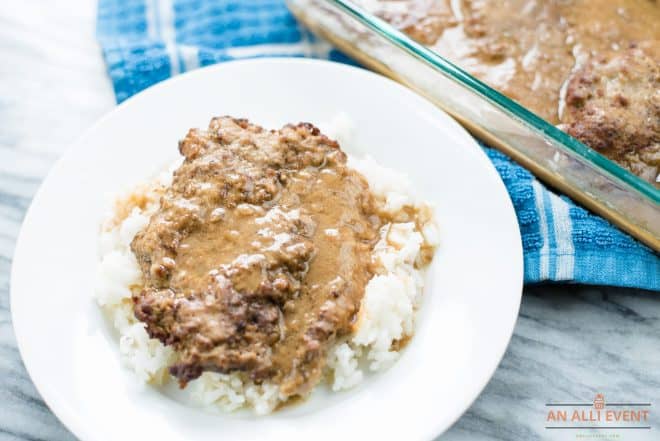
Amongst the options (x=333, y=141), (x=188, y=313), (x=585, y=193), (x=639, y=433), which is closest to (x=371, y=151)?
(x=333, y=141)

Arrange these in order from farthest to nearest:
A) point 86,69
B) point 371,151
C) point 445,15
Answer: point 86,69 → point 445,15 → point 371,151

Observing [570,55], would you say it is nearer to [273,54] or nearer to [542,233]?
[542,233]

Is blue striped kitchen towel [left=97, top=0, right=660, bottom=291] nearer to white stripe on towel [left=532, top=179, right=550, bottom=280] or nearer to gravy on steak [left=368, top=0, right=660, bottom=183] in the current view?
white stripe on towel [left=532, top=179, right=550, bottom=280]

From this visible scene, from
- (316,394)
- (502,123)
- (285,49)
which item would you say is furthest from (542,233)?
(285,49)

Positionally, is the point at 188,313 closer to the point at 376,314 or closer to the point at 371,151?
the point at 376,314

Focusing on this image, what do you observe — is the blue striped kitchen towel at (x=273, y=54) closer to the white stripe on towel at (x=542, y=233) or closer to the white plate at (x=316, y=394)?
the white stripe on towel at (x=542, y=233)

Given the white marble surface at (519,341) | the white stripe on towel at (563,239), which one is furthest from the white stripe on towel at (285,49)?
the white stripe on towel at (563,239)
